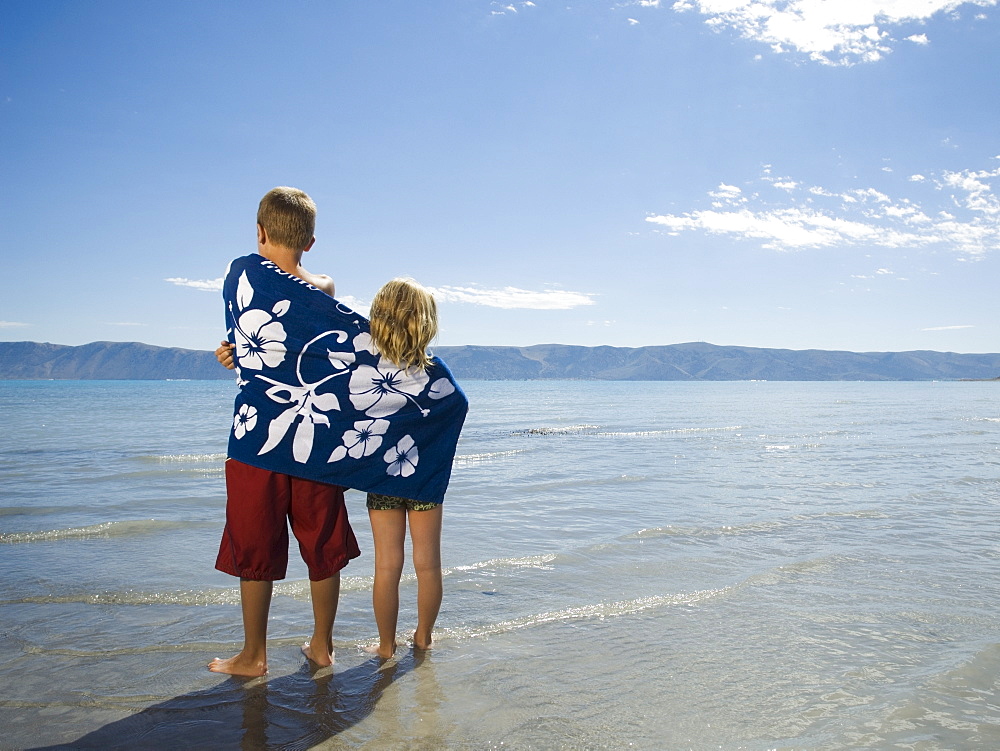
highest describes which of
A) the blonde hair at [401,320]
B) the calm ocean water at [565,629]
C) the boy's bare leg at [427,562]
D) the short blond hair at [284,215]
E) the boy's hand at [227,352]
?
the short blond hair at [284,215]

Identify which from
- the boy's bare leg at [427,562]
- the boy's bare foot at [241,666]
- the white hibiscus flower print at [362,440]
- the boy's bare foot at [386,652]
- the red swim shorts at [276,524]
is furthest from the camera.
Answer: the boy's bare foot at [386,652]

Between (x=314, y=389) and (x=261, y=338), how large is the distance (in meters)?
0.34

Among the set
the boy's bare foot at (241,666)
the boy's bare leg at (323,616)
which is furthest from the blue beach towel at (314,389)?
the boy's bare foot at (241,666)

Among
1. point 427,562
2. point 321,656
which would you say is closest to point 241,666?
point 321,656

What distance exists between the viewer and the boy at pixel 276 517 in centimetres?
311

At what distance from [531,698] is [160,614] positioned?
274 centimetres

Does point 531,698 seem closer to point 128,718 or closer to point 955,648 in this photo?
point 128,718

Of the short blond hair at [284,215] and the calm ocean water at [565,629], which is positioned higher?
the short blond hair at [284,215]

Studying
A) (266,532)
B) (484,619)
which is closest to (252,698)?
(266,532)

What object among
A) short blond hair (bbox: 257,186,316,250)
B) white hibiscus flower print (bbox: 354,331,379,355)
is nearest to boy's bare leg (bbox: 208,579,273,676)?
white hibiscus flower print (bbox: 354,331,379,355)

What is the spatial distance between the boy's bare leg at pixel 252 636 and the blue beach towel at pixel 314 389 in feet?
2.12

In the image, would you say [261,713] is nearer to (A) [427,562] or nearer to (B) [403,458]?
(A) [427,562]

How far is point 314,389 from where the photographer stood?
3.18 metres

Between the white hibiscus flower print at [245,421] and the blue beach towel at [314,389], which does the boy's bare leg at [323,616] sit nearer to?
the blue beach towel at [314,389]
